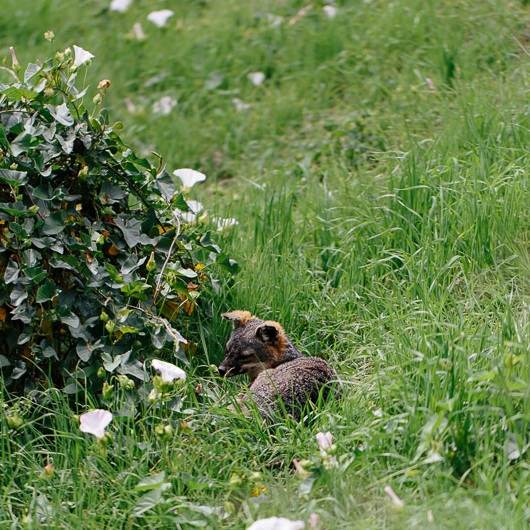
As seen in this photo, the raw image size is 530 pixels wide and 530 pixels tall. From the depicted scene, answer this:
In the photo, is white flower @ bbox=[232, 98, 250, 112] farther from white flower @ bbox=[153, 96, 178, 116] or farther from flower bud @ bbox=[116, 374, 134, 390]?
flower bud @ bbox=[116, 374, 134, 390]

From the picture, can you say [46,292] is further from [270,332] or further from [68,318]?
[270,332]

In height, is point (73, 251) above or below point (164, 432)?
above

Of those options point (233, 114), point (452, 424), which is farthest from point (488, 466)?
point (233, 114)

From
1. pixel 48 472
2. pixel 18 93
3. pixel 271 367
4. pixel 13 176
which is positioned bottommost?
pixel 271 367

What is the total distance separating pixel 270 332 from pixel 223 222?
41.9 inches

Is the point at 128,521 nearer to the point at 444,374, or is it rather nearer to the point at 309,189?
the point at 444,374

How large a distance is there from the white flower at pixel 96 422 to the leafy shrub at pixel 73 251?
1.44 feet

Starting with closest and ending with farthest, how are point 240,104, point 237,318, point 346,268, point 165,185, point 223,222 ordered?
1. point 165,185
2. point 237,318
3. point 346,268
4. point 223,222
5. point 240,104

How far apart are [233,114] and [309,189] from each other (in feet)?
6.68

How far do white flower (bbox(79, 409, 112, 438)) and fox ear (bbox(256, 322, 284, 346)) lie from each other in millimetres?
1195

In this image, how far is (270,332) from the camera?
186 inches

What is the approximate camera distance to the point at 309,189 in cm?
619

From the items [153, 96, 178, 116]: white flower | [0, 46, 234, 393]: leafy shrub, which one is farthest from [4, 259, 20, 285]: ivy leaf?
[153, 96, 178, 116]: white flower

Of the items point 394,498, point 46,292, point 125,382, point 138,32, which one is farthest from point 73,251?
point 138,32
